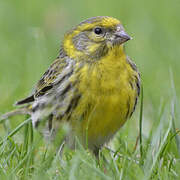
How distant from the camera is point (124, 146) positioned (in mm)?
4898

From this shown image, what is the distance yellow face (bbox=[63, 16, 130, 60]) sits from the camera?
16.5 feet

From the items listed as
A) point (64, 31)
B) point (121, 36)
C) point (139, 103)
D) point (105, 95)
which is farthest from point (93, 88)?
point (64, 31)

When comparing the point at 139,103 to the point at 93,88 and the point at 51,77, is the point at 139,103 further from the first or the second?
the point at 93,88

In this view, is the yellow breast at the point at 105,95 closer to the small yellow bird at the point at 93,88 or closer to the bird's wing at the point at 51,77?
the small yellow bird at the point at 93,88

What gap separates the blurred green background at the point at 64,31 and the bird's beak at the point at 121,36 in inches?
37.8

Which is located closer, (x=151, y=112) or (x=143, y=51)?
(x=151, y=112)

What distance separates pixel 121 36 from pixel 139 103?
195 cm

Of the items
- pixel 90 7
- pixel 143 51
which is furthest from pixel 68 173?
pixel 90 7

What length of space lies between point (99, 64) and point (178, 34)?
349 cm

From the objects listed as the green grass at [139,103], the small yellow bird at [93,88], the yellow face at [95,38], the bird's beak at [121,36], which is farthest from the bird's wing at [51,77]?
the bird's beak at [121,36]

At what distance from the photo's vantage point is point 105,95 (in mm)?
4832

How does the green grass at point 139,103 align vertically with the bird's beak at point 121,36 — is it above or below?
below

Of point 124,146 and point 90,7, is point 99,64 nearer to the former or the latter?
point 124,146

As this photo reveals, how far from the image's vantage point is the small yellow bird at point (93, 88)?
485 cm
